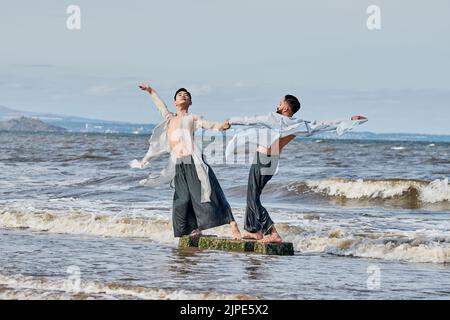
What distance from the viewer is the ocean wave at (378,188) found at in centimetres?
2347

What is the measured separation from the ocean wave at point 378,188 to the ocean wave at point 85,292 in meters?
14.4

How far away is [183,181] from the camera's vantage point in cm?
1216

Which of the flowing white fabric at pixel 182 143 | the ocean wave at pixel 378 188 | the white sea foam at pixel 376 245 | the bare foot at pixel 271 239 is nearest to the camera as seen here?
the flowing white fabric at pixel 182 143

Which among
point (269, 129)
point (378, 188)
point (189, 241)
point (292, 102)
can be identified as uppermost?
point (292, 102)

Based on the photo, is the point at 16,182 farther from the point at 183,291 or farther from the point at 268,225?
the point at 183,291

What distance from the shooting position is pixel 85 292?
30.0ft

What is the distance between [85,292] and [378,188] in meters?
16.4

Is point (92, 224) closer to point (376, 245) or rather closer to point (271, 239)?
point (271, 239)

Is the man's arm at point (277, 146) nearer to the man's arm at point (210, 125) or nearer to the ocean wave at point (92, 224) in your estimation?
the man's arm at point (210, 125)

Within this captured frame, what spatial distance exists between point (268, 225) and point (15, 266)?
315cm

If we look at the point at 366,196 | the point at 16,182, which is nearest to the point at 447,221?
the point at 366,196

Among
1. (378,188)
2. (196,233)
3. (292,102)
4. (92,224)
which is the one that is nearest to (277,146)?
(292,102)

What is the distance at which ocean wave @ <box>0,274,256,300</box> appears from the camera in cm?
900

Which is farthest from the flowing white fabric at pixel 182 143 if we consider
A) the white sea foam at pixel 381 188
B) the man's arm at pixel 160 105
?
the white sea foam at pixel 381 188
